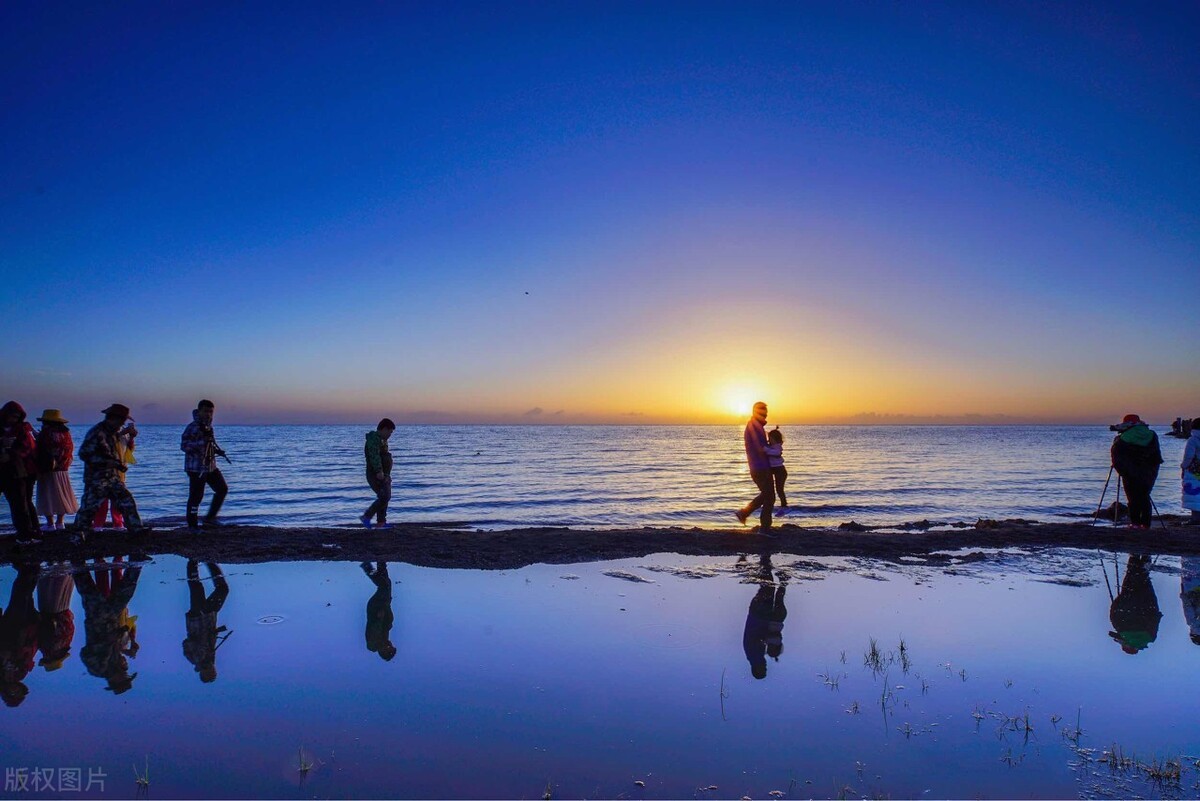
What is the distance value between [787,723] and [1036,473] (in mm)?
38691

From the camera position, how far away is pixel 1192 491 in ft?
51.4

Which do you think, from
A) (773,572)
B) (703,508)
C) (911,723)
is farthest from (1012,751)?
(703,508)

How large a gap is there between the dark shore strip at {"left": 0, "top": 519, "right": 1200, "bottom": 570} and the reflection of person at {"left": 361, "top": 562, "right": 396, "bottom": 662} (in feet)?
2.96

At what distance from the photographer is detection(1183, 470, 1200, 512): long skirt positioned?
15508mm

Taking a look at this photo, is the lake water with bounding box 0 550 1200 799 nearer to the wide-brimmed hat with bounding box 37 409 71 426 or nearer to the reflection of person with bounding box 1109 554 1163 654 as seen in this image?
the reflection of person with bounding box 1109 554 1163 654

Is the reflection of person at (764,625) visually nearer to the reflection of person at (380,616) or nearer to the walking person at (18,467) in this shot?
the reflection of person at (380,616)

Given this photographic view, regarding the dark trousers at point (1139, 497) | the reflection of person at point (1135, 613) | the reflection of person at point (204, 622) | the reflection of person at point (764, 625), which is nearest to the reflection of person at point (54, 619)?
the reflection of person at point (204, 622)

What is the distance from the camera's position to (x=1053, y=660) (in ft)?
21.0

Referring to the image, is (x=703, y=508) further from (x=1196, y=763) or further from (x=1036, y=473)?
(x=1036, y=473)

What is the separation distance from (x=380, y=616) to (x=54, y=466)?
9.16 metres

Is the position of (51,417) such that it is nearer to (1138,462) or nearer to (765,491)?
(765,491)

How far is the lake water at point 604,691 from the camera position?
4297mm

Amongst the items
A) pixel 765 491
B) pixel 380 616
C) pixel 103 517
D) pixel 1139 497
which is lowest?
pixel 380 616

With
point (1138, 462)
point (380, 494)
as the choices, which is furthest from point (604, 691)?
point (1138, 462)
